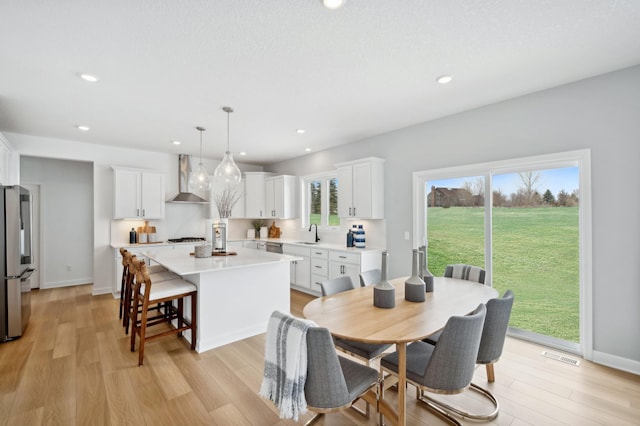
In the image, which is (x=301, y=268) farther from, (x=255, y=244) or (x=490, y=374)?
(x=490, y=374)

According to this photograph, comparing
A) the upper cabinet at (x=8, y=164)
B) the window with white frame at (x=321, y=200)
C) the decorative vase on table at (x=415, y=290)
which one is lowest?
the decorative vase on table at (x=415, y=290)

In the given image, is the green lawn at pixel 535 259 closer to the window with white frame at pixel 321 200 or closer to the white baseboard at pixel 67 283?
the window with white frame at pixel 321 200

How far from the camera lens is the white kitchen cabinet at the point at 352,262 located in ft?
14.5

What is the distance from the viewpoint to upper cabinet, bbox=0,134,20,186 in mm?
3887

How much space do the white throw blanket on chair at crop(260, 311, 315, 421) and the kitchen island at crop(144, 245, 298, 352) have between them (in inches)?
62.8

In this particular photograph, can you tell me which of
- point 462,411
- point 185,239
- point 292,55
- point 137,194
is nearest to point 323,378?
point 462,411

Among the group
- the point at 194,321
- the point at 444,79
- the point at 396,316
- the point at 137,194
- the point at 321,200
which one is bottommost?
the point at 194,321

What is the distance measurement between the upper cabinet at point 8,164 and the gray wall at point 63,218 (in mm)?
970

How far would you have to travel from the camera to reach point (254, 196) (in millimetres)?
6750

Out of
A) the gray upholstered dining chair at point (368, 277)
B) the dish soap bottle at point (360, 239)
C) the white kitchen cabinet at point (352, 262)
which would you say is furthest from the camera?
the dish soap bottle at point (360, 239)

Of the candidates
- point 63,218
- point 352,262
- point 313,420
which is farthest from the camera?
point 63,218

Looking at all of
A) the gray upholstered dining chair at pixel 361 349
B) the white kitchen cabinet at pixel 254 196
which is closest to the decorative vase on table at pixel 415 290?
the gray upholstered dining chair at pixel 361 349

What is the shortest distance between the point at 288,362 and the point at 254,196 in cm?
558

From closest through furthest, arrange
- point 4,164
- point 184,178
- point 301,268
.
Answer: point 4,164 < point 301,268 < point 184,178
